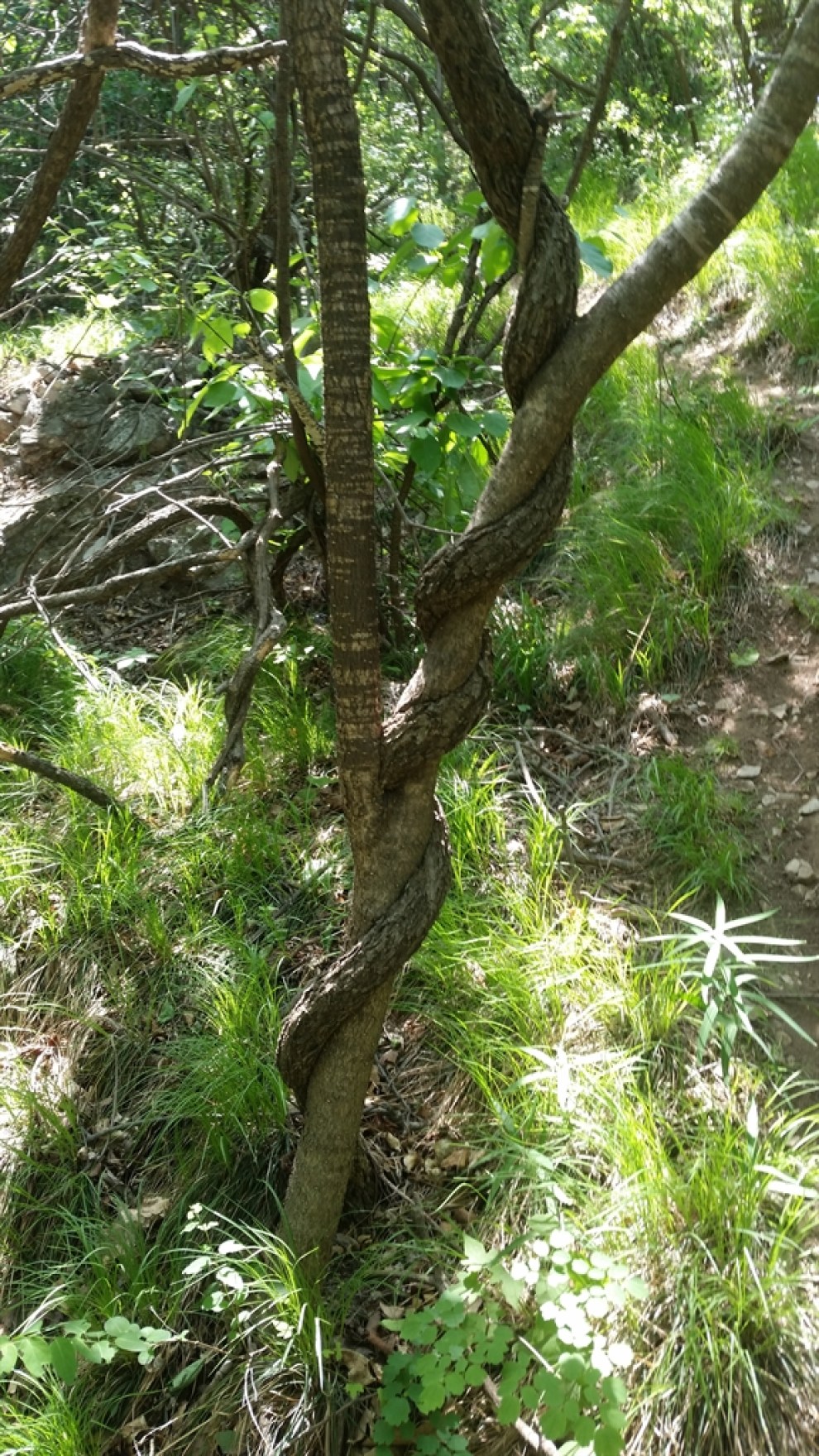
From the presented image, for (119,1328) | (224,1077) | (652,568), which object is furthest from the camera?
(652,568)

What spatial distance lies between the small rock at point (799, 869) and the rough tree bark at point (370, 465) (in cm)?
127

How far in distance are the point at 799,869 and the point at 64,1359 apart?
2.09m

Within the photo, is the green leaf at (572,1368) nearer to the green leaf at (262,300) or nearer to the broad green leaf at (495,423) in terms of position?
the broad green leaf at (495,423)

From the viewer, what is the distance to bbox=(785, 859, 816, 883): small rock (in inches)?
109

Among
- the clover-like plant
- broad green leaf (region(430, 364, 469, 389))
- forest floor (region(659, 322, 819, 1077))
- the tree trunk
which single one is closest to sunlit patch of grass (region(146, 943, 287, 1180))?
the clover-like plant

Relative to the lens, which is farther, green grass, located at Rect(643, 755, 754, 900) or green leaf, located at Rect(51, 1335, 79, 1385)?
green grass, located at Rect(643, 755, 754, 900)

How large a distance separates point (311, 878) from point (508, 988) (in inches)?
29.0

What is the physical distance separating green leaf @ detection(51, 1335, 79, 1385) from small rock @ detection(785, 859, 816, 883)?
6.70ft

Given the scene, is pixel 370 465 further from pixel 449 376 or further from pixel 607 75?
pixel 607 75

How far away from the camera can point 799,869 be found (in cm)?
279

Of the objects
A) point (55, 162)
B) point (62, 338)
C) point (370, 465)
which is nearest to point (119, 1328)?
point (370, 465)

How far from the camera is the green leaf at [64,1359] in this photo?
1.70 metres

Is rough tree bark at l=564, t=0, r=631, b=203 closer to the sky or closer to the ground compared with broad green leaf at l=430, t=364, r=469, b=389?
closer to the sky

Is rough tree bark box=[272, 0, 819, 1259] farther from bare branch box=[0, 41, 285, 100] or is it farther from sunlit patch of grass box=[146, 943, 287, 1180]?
bare branch box=[0, 41, 285, 100]
